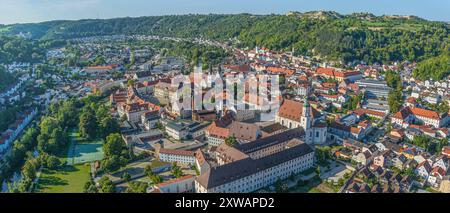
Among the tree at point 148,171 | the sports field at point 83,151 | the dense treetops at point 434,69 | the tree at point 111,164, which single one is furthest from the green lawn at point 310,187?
the dense treetops at point 434,69

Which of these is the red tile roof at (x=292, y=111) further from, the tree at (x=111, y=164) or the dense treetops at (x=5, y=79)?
the dense treetops at (x=5, y=79)

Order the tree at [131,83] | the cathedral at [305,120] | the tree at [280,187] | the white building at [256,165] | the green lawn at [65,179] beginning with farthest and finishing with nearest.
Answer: the tree at [131,83] < the cathedral at [305,120] < the green lawn at [65,179] < the tree at [280,187] < the white building at [256,165]

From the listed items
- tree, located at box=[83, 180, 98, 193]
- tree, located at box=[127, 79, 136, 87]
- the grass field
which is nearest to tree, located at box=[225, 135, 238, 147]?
tree, located at box=[83, 180, 98, 193]

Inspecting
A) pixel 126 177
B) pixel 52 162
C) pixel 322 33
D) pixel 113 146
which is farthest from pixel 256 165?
pixel 322 33

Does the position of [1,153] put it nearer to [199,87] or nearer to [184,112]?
[184,112]

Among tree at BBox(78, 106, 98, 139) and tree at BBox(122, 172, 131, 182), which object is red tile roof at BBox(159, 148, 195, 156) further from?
tree at BBox(78, 106, 98, 139)

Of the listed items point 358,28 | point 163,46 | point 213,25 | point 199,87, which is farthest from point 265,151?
point 213,25
